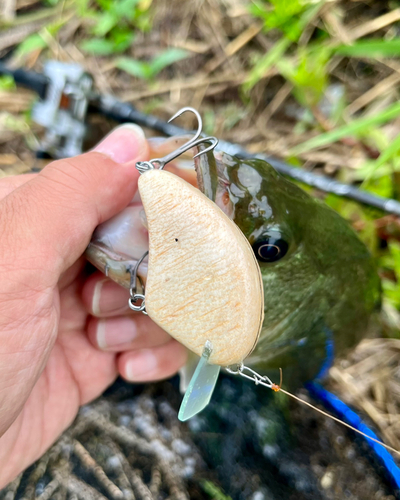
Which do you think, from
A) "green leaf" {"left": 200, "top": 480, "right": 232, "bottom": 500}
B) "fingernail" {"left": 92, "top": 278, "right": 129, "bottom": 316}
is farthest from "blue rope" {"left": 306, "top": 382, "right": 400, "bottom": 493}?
"fingernail" {"left": 92, "top": 278, "right": 129, "bottom": 316}

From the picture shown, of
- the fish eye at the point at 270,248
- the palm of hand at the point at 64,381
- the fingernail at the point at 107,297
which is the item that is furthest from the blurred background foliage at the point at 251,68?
the palm of hand at the point at 64,381

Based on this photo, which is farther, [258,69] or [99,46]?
[99,46]

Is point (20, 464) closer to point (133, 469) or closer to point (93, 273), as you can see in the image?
point (133, 469)

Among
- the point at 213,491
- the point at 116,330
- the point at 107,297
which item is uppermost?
the point at 107,297

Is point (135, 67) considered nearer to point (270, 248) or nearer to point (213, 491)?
point (270, 248)

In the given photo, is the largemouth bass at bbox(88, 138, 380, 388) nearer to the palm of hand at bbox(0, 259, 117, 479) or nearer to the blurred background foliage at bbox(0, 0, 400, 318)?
the palm of hand at bbox(0, 259, 117, 479)

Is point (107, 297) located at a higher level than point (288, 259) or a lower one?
lower

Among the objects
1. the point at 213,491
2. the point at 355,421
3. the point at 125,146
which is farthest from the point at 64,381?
the point at 355,421
